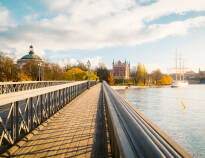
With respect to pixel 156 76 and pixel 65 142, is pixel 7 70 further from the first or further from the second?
pixel 156 76

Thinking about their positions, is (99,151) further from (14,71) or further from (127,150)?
(14,71)

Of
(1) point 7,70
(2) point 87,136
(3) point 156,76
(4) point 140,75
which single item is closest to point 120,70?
(4) point 140,75

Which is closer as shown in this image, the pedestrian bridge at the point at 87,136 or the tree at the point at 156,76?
the pedestrian bridge at the point at 87,136

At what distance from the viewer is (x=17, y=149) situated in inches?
152

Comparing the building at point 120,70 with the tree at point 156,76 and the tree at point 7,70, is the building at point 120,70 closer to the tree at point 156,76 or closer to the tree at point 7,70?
the tree at point 156,76

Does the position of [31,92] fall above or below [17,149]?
above

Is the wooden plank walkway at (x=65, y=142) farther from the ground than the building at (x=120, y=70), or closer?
closer

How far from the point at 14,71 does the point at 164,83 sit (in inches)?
4485

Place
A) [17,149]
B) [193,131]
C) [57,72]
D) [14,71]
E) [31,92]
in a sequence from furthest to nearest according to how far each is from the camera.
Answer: [57,72]
[14,71]
[193,131]
[31,92]
[17,149]

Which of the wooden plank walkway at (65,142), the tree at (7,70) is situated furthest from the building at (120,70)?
the wooden plank walkway at (65,142)

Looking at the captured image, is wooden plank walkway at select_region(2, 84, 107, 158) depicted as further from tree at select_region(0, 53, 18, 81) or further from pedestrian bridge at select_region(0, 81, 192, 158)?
tree at select_region(0, 53, 18, 81)

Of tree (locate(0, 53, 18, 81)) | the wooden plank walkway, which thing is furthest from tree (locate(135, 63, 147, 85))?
the wooden plank walkway

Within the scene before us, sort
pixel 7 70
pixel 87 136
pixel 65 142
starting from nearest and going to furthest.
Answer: pixel 65 142, pixel 87 136, pixel 7 70

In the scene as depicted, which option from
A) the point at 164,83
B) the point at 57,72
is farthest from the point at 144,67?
the point at 57,72
